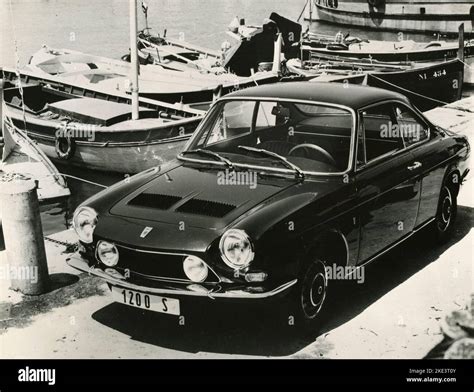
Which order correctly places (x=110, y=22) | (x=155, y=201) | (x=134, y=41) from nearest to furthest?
(x=155, y=201) → (x=134, y=41) → (x=110, y=22)

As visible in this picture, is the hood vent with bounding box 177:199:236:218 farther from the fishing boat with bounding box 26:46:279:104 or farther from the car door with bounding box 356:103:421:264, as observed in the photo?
the fishing boat with bounding box 26:46:279:104

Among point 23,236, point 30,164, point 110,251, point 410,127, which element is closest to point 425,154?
point 410,127

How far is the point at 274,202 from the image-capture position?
14.7 feet

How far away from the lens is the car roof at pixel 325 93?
5254 mm

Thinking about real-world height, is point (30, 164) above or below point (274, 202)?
below

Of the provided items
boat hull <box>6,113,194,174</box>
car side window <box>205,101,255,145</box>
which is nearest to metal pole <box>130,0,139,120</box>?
boat hull <box>6,113,194,174</box>

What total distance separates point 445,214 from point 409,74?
12586mm

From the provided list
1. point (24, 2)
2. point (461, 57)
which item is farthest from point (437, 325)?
point (24, 2)

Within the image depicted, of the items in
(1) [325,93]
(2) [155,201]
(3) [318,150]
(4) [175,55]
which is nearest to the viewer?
(2) [155,201]

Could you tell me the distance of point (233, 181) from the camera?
490 centimetres

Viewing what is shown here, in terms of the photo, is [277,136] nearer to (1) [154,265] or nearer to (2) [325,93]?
(2) [325,93]

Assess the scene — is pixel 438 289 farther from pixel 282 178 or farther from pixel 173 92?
pixel 173 92

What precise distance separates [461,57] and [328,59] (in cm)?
428

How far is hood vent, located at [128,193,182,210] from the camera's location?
15.1 feet
